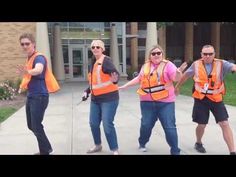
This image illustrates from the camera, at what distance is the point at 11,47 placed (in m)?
20.3

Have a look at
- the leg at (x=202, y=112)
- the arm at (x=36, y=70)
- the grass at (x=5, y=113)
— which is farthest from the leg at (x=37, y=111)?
the grass at (x=5, y=113)

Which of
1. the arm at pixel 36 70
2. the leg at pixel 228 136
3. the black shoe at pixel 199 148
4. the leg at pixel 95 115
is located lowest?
the black shoe at pixel 199 148

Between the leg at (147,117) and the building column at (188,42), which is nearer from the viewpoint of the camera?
the leg at (147,117)

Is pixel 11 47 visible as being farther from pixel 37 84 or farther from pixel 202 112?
pixel 202 112

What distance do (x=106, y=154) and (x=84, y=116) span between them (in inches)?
163

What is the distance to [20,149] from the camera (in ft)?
21.5

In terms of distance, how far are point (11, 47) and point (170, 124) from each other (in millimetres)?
16066

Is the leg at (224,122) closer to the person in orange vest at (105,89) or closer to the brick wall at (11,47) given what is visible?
the person in orange vest at (105,89)

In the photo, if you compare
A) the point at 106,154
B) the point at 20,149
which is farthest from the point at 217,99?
the point at 20,149

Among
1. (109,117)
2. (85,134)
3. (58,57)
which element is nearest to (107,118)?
(109,117)

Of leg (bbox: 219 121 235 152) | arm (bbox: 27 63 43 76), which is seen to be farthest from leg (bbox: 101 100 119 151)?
leg (bbox: 219 121 235 152)

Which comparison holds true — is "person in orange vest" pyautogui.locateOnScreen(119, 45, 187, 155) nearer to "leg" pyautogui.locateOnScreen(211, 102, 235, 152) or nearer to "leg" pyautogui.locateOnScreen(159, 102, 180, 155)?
"leg" pyautogui.locateOnScreen(159, 102, 180, 155)

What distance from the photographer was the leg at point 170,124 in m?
5.71
